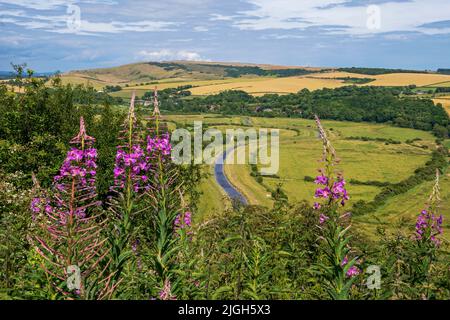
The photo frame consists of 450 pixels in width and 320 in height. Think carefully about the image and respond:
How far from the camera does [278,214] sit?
1220cm

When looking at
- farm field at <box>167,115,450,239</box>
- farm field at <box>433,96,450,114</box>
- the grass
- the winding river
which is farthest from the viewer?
farm field at <box>433,96,450,114</box>

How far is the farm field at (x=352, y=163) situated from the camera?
69500 mm

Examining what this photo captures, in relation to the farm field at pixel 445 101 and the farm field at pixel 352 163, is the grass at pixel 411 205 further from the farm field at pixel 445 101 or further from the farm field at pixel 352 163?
the farm field at pixel 445 101

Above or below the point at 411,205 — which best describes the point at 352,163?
above

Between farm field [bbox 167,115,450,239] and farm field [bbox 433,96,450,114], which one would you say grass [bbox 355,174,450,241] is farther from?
farm field [bbox 433,96,450,114]

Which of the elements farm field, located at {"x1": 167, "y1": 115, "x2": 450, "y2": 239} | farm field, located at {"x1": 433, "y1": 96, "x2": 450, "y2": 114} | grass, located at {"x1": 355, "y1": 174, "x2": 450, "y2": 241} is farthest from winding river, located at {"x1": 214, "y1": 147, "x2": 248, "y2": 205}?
→ farm field, located at {"x1": 433, "y1": 96, "x2": 450, "y2": 114}

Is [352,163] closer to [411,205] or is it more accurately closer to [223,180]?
[411,205]

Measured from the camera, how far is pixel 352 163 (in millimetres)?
99125

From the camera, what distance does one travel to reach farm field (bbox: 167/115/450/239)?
69500 millimetres

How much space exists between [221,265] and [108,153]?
25534 mm

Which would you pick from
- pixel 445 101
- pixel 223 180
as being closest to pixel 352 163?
pixel 223 180

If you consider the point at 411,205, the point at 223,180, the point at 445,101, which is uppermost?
the point at 445,101

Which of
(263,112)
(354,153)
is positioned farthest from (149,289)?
(263,112)
